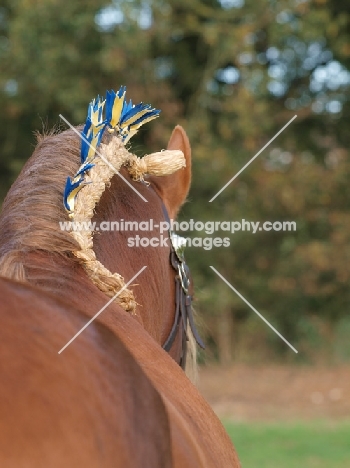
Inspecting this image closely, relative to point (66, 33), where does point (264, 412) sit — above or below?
below

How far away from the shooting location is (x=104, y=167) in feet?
6.48

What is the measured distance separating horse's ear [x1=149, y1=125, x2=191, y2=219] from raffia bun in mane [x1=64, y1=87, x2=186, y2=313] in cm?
12

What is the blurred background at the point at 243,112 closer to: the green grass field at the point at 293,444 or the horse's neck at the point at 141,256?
the green grass field at the point at 293,444

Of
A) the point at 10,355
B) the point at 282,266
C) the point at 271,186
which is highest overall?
the point at 271,186

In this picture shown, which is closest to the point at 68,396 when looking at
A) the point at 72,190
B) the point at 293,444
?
the point at 72,190

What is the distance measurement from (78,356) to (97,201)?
0.74 metres

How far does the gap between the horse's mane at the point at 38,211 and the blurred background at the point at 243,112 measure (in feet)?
29.8

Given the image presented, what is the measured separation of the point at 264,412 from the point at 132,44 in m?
6.01

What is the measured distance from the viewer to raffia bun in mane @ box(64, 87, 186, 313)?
1776 mm

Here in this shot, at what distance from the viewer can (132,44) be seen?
36.6 ft

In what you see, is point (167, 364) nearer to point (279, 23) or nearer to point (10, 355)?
point (10, 355)

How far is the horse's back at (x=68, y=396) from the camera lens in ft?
3.60

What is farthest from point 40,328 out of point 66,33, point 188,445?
point 66,33

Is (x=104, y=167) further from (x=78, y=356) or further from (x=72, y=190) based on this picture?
(x=78, y=356)
